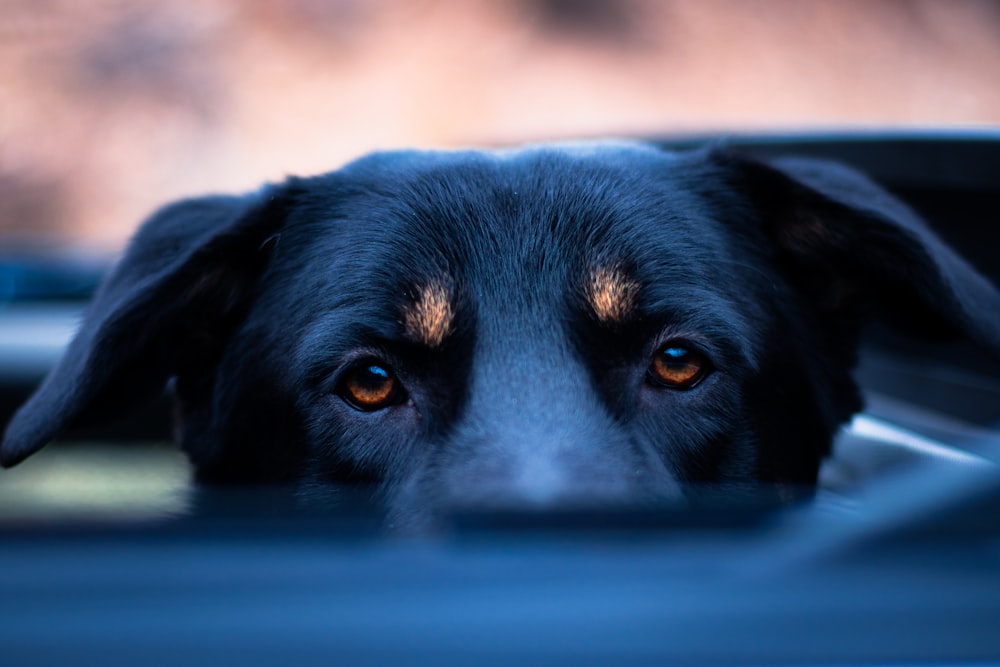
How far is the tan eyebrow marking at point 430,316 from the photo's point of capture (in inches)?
78.2

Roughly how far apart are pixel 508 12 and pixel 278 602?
12.5m

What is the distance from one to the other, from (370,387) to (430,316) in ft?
0.62

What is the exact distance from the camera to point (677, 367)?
2.01 m

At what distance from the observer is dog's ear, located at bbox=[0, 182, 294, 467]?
6.40ft

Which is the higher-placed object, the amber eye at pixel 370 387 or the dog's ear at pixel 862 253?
the dog's ear at pixel 862 253

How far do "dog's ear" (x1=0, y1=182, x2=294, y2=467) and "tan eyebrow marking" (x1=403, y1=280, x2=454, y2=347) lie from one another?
520 millimetres

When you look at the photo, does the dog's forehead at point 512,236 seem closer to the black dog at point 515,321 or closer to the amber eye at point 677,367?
the black dog at point 515,321

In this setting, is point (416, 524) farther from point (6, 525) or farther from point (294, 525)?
point (6, 525)

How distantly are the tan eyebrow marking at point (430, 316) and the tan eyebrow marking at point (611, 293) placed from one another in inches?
11.5

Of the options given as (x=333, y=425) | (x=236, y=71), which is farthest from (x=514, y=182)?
(x=236, y=71)

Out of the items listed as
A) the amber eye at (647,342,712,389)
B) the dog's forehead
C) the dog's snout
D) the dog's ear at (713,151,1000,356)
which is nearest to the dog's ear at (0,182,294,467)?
the dog's forehead

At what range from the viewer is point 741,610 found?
987mm

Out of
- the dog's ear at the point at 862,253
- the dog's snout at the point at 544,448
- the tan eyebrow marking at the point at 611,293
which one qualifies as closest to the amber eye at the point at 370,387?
the dog's snout at the point at 544,448

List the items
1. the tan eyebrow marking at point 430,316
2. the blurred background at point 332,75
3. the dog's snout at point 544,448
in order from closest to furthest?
the dog's snout at point 544,448, the tan eyebrow marking at point 430,316, the blurred background at point 332,75
